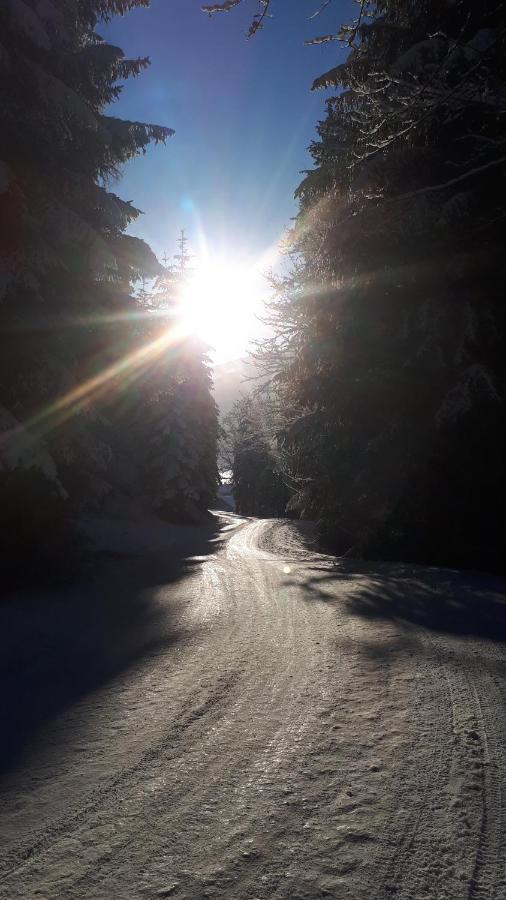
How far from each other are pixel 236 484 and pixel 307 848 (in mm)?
45885

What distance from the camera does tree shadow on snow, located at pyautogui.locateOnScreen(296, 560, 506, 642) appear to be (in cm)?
459

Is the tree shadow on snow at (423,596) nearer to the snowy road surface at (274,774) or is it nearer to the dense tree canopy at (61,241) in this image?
the snowy road surface at (274,774)

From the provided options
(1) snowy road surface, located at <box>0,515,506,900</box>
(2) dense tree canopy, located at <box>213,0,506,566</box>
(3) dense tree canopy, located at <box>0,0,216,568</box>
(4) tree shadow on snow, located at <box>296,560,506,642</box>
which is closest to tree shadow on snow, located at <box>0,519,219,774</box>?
(1) snowy road surface, located at <box>0,515,506,900</box>

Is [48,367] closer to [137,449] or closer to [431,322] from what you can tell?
[431,322]

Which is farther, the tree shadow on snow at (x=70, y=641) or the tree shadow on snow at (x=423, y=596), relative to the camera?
the tree shadow on snow at (x=423, y=596)

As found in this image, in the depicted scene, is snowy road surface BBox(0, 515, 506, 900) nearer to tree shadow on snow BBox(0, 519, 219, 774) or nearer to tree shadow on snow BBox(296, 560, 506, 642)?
tree shadow on snow BBox(0, 519, 219, 774)

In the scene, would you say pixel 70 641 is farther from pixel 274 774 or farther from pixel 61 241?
pixel 61 241

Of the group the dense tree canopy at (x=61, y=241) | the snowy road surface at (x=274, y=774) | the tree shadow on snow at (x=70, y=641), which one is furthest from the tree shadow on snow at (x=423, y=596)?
the dense tree canopy at (x=61, y=241)

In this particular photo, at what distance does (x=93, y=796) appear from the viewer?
2.09 meters

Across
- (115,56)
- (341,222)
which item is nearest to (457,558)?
(341,222)

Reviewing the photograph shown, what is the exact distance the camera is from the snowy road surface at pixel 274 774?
1.57 meters

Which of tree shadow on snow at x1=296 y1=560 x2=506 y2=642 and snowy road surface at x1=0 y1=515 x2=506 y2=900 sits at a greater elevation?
tree shadow on snow at x1=296 y1=560 x2=506 y2=642

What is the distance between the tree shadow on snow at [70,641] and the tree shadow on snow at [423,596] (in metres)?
2.15

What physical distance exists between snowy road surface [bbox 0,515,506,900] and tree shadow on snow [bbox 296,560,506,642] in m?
0.19
